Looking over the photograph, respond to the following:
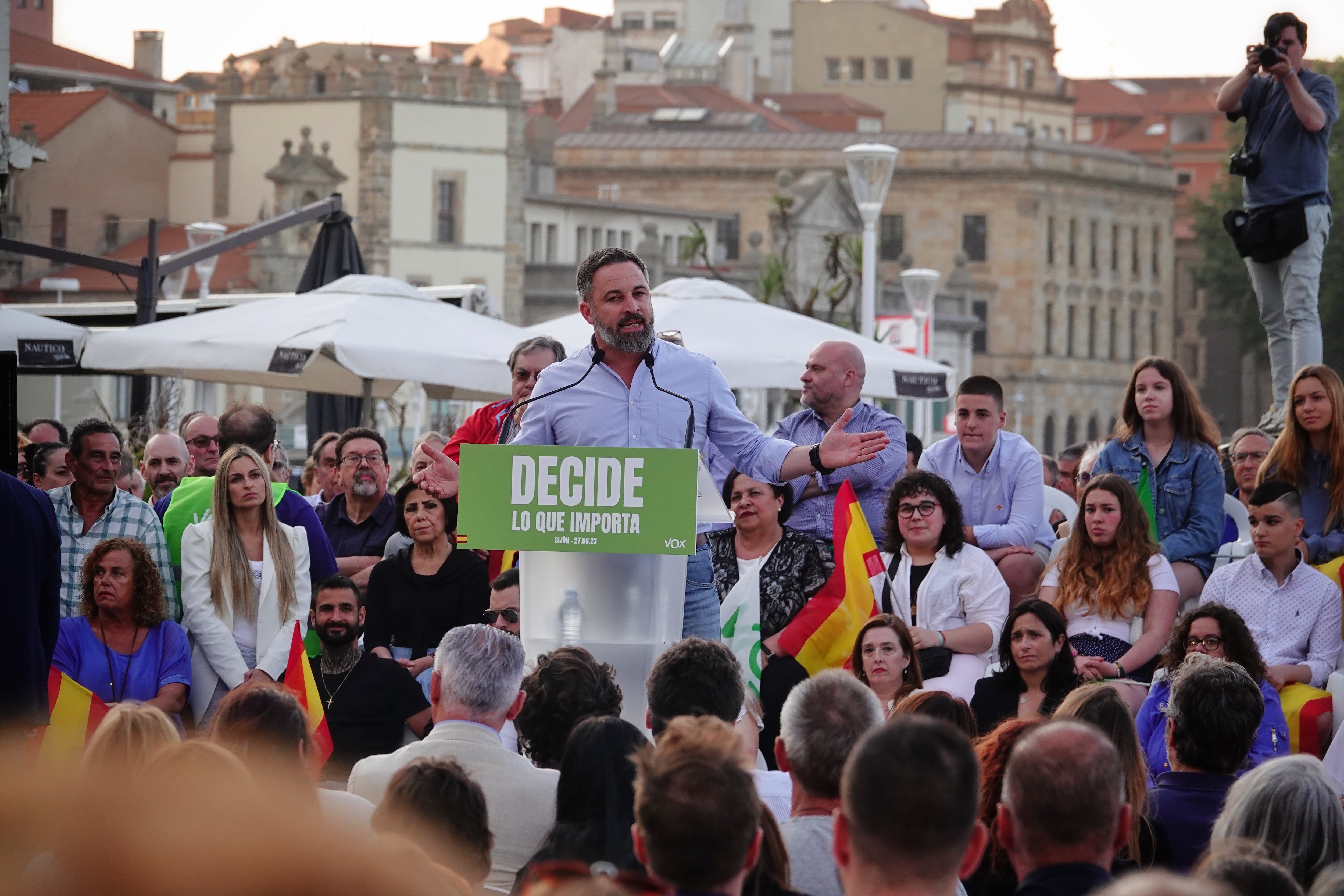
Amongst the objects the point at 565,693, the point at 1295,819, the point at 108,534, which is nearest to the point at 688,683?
the point at 565,693

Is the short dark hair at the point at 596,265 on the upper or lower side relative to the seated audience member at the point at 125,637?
upper

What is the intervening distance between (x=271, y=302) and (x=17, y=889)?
14215mm

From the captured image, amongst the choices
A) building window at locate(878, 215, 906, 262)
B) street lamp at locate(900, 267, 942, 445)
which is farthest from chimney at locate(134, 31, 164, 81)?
street lamp at locate(900, 267, 942, 445)

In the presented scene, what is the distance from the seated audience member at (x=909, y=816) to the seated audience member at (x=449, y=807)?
95cm

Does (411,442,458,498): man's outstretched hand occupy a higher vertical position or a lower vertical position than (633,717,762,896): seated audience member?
higher

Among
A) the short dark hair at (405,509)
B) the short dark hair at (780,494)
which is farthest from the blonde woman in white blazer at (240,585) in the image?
the short dark hair at (780,494)

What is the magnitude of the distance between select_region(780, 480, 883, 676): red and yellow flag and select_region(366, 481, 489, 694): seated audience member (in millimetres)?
1366

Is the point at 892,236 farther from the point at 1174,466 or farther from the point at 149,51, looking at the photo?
the point at 1174,466

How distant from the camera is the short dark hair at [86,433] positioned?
8.03 metres

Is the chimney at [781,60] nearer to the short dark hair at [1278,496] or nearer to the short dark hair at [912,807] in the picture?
the short dark hair at [1278,496]

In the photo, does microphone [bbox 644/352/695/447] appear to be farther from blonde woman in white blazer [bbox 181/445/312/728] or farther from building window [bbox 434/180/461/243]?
building window [bbox 434/180/461/243]

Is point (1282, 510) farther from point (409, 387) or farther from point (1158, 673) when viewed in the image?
point (409, 387)

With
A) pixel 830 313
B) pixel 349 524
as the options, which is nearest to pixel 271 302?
pixel 349 524

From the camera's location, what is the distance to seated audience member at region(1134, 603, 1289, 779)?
21.8ft
